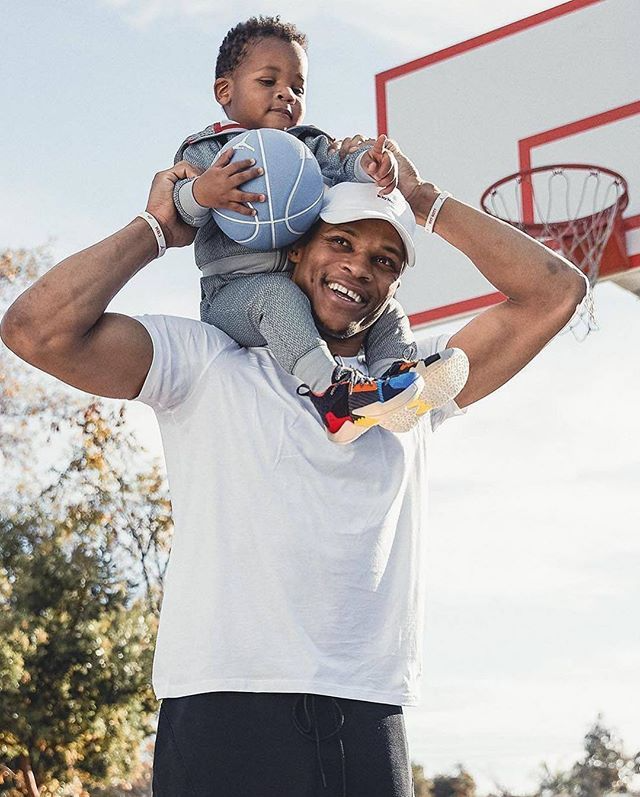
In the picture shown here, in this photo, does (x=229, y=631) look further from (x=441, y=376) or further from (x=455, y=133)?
(x=455, y=133)

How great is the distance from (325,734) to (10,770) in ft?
34.9

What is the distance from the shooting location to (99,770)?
1213cm

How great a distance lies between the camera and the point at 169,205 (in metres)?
2.56

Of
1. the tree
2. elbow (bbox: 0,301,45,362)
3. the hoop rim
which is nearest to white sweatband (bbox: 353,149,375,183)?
elbow (bbox: 0,301,45,362)

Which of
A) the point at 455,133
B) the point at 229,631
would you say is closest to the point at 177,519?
the point at 229,631

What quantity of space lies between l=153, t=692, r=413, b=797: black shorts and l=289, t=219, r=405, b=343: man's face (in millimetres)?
770

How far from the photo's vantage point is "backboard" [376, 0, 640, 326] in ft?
24.3

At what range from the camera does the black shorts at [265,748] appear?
89.5 inches

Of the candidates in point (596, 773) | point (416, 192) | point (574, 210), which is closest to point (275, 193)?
point (416, 192)

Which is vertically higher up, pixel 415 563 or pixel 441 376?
pixel 441 376

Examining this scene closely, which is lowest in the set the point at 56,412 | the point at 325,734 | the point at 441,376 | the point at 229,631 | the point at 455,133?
the point at 325,734

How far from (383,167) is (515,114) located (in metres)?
5.44

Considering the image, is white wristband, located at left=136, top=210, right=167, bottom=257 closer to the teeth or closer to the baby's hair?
the teeth

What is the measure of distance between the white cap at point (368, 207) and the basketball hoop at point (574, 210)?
15.0 ft
